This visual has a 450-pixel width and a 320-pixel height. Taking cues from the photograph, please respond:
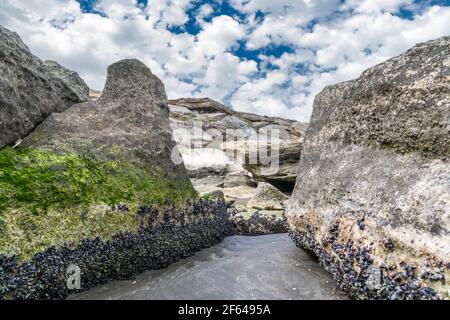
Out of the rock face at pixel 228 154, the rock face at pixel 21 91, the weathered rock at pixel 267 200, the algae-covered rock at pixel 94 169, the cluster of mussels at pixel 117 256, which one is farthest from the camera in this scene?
the rock face at pixel 228 154

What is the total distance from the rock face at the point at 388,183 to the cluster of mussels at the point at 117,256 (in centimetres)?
264

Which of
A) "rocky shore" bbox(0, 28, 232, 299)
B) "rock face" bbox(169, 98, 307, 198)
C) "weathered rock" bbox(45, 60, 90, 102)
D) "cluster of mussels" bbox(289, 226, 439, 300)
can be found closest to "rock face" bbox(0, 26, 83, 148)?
"rocky shore" bbox(0, 28, 232, 299)

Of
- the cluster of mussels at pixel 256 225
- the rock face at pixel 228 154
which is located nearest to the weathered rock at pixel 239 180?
the rock face at pixel 228 154

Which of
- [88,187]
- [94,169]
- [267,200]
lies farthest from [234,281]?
[267,200]

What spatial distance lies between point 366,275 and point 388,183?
4.27 ft

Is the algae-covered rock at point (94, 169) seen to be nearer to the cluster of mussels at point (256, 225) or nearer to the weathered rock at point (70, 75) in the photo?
the weathered rock at point (70, 75)

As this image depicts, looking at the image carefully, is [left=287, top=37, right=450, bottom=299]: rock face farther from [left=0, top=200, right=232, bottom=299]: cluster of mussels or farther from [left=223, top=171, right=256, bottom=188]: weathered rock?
[left=223, top=171, right=256, bottom=188]: weathered rock

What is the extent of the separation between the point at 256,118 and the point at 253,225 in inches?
1994

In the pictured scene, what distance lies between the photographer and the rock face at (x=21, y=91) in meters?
6.25

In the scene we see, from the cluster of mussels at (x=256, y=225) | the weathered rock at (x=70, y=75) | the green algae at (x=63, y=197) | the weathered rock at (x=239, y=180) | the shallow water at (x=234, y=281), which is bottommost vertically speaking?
the cluster of mussels at (x=256, y=225)

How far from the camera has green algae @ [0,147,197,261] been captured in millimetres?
5270

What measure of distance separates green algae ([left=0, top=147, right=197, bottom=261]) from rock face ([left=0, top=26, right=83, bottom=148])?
0.56 metres
